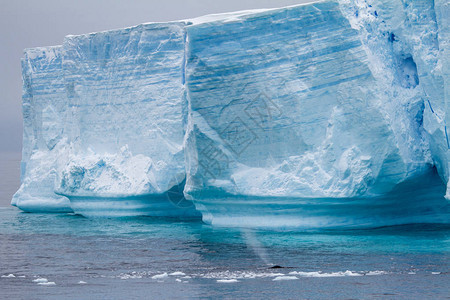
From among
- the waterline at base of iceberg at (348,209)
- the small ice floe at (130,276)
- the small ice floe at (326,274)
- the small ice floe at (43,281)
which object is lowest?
the waterline at base of iceberg at (348,209)

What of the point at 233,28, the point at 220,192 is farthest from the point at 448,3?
the point at 220,192

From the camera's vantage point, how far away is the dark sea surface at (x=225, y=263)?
6.68 meters

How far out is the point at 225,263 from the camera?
8367 mm

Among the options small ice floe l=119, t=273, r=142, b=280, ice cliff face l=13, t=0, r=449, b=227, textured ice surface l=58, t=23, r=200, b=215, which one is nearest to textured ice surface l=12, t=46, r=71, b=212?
textured ice surface l=58, t=23, r=200, b=215

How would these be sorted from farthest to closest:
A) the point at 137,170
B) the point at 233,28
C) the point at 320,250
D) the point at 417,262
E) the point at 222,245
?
the point at 137,170, the point at 233,28, the point at 222,245, the point at 320,250, the point at 417,262

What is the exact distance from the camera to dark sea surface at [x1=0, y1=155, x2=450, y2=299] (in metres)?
6.68

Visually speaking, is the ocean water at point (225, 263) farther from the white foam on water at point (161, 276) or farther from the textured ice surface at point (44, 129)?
the textured ice surface at point (44, 129)

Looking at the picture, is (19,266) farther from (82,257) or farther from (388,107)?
(388,107)

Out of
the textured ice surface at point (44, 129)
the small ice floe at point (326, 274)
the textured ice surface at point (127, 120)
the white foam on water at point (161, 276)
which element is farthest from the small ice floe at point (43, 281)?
the textured ice surface at point (44, 129)

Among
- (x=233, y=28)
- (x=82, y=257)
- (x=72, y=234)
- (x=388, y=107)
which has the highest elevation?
(x=233, y=28)

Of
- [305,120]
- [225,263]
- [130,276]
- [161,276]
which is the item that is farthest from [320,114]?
[130,276]

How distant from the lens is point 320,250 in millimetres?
9008

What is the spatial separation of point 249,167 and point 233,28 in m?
2.03

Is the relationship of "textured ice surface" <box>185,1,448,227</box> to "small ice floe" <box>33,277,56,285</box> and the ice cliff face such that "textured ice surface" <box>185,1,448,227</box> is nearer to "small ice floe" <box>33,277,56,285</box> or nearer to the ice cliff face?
the ice cliff face
